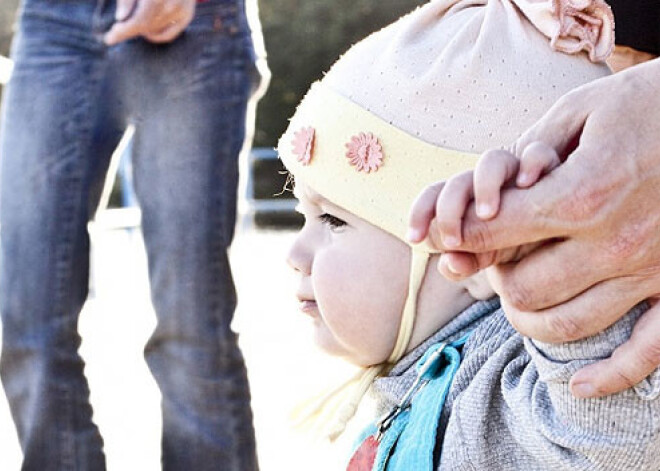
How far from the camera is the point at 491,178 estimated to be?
69 cm

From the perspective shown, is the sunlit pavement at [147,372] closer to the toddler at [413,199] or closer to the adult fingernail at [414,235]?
the toddler at [413,199]

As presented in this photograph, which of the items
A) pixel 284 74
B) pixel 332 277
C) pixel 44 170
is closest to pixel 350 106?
pixel 332 277

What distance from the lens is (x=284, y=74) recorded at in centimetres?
1385

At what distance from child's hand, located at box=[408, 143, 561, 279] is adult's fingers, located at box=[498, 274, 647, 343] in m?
0.08

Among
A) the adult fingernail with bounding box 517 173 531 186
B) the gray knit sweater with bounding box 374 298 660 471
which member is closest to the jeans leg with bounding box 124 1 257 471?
the gray knit sweater with bounding box 374 298 660 471

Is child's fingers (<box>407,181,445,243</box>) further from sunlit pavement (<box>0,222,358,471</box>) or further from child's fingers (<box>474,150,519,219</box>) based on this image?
sunlit pavement (<box>0,222,358,471</box>)

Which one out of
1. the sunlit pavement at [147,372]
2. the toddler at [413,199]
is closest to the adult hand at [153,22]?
the sunlit pavement at [147,372]

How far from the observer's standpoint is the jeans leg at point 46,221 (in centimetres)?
195

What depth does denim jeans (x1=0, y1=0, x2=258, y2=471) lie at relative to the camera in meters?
1.90

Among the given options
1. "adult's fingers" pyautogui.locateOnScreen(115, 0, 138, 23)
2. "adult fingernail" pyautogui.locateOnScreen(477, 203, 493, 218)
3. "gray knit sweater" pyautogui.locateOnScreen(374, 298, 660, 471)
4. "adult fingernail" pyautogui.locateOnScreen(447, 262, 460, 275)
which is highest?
"adult fingernail" pyautogui.locateOnScreen(477, 203, 493, 218)

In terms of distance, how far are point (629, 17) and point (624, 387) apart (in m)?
0.88

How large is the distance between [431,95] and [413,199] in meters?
0.10

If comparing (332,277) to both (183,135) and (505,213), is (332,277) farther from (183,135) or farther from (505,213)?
(183,135)

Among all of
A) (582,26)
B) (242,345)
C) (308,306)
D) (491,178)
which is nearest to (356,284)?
(308,306)
